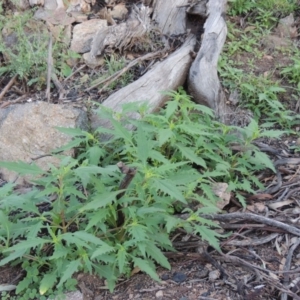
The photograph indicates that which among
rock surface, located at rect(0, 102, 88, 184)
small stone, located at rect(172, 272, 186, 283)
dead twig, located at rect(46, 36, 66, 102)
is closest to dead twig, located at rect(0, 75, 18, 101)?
dead twig, located at rect(46, 36, 66, 102)

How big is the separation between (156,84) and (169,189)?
205 centimetres

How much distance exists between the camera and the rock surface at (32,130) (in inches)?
164

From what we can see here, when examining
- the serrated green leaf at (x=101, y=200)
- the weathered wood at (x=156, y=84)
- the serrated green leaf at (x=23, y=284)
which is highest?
the serrated green leaf at (x=101, y=200)

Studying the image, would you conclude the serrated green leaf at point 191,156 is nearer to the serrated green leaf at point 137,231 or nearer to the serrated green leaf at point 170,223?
the serrated green leaf at point 170,223

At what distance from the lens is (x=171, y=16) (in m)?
5.44

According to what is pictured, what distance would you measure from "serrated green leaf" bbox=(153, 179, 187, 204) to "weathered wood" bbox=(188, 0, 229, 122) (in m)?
1.83

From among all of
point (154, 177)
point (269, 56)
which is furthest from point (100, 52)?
point (154, 177)

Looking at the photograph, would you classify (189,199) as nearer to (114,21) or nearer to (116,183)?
(116,183)

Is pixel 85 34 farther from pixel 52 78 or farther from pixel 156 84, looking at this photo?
pixel 156 84

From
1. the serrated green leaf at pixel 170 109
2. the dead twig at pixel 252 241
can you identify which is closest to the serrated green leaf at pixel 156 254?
the dead twig at pixel 252 241

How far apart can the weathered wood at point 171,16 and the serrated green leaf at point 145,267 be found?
3.02 meters

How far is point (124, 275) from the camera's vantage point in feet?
A: 10.3

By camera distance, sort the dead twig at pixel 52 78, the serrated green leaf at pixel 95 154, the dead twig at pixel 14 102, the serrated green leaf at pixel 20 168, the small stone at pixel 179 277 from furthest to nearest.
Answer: the dead twig at pixel 52 78, the dead twig at pixel 14 102, the serrated green leaf at pixel 95 154, the small stone at pixel 179 277, the serrated green leaf at pixel 20 168

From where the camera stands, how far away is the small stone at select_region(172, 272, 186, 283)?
3.14m
